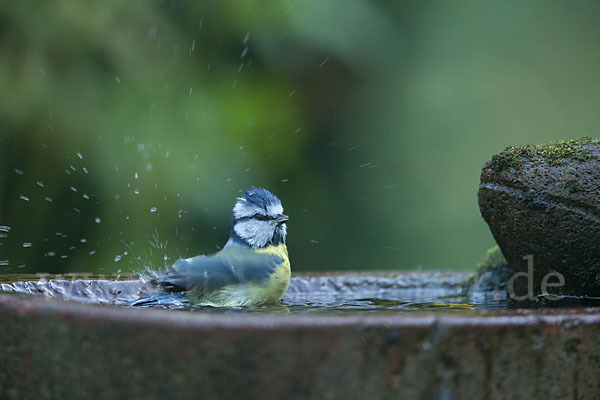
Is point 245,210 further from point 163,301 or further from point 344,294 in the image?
point 163,301

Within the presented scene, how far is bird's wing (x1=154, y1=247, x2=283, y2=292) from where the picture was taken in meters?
2.35

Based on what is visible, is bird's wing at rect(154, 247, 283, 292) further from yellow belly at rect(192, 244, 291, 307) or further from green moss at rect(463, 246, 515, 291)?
green moss at rect(463, 246, 515, 291)

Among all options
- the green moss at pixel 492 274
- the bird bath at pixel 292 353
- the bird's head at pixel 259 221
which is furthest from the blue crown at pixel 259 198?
the bird bath at pixel 292 353

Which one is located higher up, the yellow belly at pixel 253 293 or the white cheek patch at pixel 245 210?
the white cheek patch at pixel 245 210

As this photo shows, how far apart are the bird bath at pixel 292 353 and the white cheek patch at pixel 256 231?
1.49m

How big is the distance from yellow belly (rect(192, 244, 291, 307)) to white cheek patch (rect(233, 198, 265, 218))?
35cm

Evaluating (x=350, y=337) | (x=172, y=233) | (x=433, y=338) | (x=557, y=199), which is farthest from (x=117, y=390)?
(x=172, y=233)

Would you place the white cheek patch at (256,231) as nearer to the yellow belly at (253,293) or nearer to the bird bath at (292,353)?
the yellow belly at (253,293)

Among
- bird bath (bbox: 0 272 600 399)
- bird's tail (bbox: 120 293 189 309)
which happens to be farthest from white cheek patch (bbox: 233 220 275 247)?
bird bath (bbox: 0 272 600 399)

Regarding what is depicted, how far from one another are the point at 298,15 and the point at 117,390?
2.90 metres

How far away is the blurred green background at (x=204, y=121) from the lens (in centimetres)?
346

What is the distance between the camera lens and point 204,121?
362cm

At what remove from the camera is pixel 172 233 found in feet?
11.7

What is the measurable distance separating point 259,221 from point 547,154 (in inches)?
49.1
